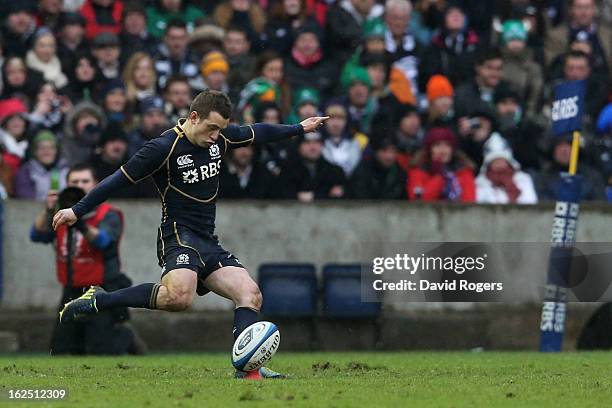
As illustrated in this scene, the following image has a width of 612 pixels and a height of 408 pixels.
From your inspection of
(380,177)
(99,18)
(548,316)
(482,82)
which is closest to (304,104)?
(380,177)

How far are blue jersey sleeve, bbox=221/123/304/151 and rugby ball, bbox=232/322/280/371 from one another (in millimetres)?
1558

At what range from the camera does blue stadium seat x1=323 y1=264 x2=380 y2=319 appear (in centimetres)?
1684

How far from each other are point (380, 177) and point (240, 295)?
6472 mm

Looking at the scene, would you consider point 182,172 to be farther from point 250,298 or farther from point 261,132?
point 250,298

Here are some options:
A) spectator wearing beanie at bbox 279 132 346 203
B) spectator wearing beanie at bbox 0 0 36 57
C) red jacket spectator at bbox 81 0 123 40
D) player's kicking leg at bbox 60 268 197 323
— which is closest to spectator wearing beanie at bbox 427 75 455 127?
spectator wearing beanie at bbox 279 132 346 203

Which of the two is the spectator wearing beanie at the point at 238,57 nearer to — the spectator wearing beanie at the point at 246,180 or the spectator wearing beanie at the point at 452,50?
the spectator wearing beanie at the point at 246,180

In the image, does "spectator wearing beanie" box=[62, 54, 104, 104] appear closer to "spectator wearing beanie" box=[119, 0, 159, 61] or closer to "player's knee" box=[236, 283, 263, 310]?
"spectator wearing beanie" box=[119, 0, 159, 61]

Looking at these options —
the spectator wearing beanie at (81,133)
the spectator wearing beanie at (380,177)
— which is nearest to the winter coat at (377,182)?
the spectator wearing beanie at (380,177)

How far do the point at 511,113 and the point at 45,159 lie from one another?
5895mm

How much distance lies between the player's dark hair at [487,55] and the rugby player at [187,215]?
776 centimetres

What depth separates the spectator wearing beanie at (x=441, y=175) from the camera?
17.5 m

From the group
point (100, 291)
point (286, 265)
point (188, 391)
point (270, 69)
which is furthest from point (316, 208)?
point (188, 391)

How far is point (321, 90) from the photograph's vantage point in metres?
18.6

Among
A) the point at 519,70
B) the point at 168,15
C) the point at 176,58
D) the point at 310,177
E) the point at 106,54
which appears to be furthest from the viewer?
Result: the point at 519,70
